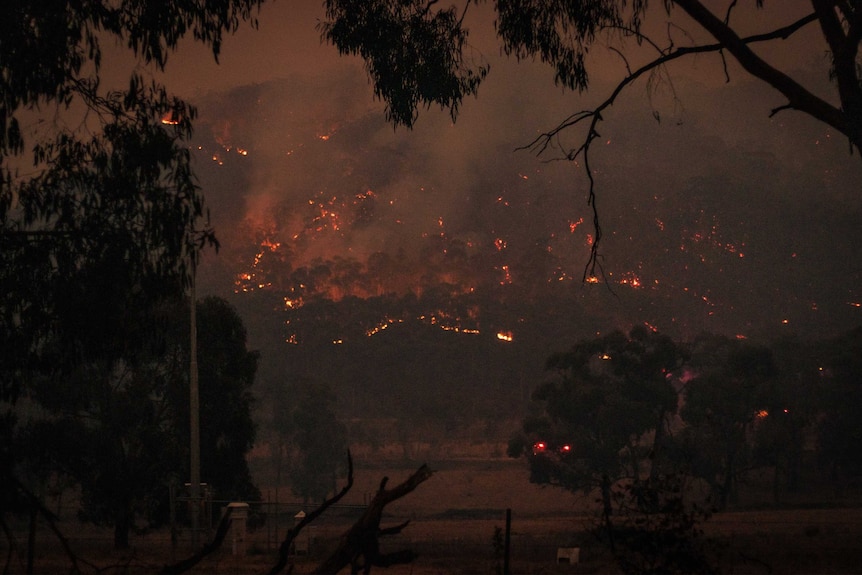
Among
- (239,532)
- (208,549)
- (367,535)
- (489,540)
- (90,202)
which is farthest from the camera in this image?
(489,540)

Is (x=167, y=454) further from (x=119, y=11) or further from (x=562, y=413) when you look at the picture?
(x=562, y=413)

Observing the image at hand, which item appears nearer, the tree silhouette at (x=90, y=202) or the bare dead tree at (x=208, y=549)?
the bare dead tree at (x=208, y=549)

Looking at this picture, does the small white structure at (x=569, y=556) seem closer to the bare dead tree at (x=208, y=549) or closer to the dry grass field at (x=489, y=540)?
the dry grass field at (x=489, y=540)

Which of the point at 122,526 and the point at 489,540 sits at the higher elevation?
the point at 122,526

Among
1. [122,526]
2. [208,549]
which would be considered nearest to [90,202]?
[208,549]

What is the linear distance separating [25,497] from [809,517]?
1432 inches

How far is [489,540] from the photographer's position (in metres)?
28.7

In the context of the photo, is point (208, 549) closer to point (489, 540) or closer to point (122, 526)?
point (122, 526)

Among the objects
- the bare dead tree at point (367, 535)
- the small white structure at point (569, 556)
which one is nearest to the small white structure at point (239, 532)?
the small white structure at point (569, 556)

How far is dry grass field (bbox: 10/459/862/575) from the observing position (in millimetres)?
16797

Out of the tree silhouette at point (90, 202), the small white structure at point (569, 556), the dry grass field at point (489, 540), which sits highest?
the tree silhouette at point (90, 202)

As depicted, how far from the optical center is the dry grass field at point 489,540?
1680cm

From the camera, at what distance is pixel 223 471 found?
27.5m

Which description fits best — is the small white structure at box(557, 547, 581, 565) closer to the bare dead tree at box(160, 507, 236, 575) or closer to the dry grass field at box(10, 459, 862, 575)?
the dry grass field at box(10, 459, 862, 575)
